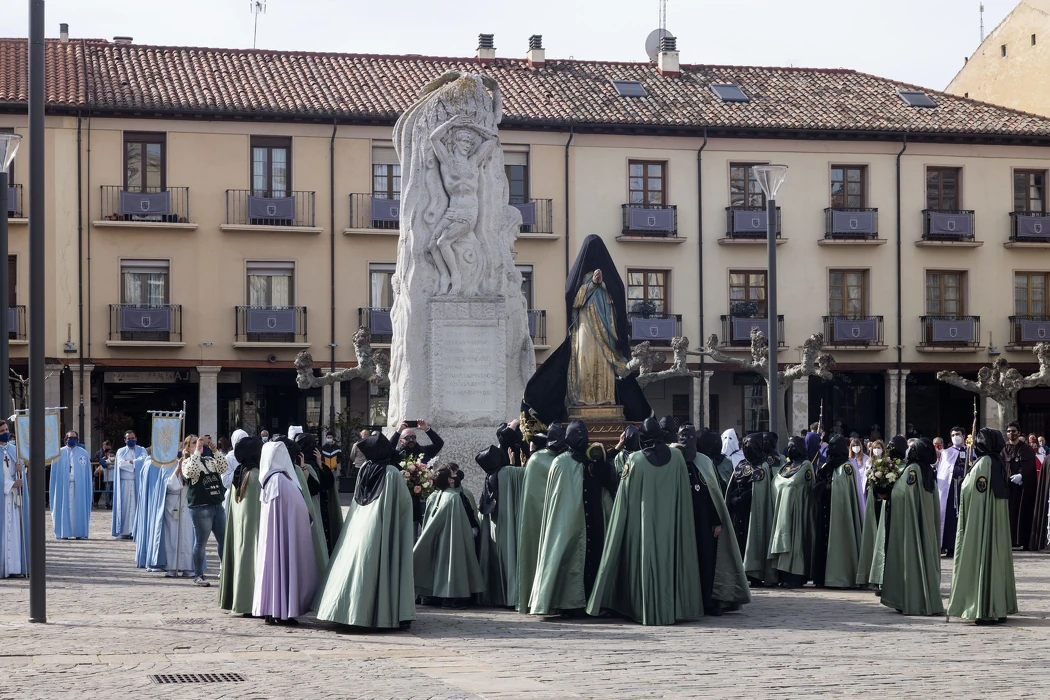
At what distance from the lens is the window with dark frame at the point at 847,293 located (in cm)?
4150

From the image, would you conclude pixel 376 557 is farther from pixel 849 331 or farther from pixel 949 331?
pixel 949 331

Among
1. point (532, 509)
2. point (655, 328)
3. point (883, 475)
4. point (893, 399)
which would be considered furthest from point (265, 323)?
point (883, 475)

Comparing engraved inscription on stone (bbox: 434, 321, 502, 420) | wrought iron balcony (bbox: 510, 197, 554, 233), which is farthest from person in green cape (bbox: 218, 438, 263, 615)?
wrought iron balcony (bbox: 510, 197, 554, 233)

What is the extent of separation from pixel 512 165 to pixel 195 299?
862 centimetres

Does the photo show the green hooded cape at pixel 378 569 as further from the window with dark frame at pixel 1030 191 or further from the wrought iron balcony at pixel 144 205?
the window with dark frame at pixel 1030 191

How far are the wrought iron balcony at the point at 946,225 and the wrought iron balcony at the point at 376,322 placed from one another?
47.6 feet

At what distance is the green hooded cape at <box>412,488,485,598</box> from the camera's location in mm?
13711

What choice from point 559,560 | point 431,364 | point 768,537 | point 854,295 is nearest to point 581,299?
point 431,364

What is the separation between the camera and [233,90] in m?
39.2

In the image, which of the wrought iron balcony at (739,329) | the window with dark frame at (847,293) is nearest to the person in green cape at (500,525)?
the wrought iron balcony at (739,329)

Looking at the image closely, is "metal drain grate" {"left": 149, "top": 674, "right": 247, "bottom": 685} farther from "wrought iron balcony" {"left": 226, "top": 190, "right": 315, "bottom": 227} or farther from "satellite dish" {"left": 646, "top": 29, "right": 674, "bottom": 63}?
"satellite dish" {"left": 646, "top": 29, "right": 674, "bottom": 63}

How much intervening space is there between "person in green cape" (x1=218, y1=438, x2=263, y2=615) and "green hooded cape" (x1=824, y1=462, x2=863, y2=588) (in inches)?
232

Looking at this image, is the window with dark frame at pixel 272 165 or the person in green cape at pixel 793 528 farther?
the window with dark frame at pixel 272 165

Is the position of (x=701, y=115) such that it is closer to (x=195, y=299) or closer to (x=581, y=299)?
(x=195, y=299)
